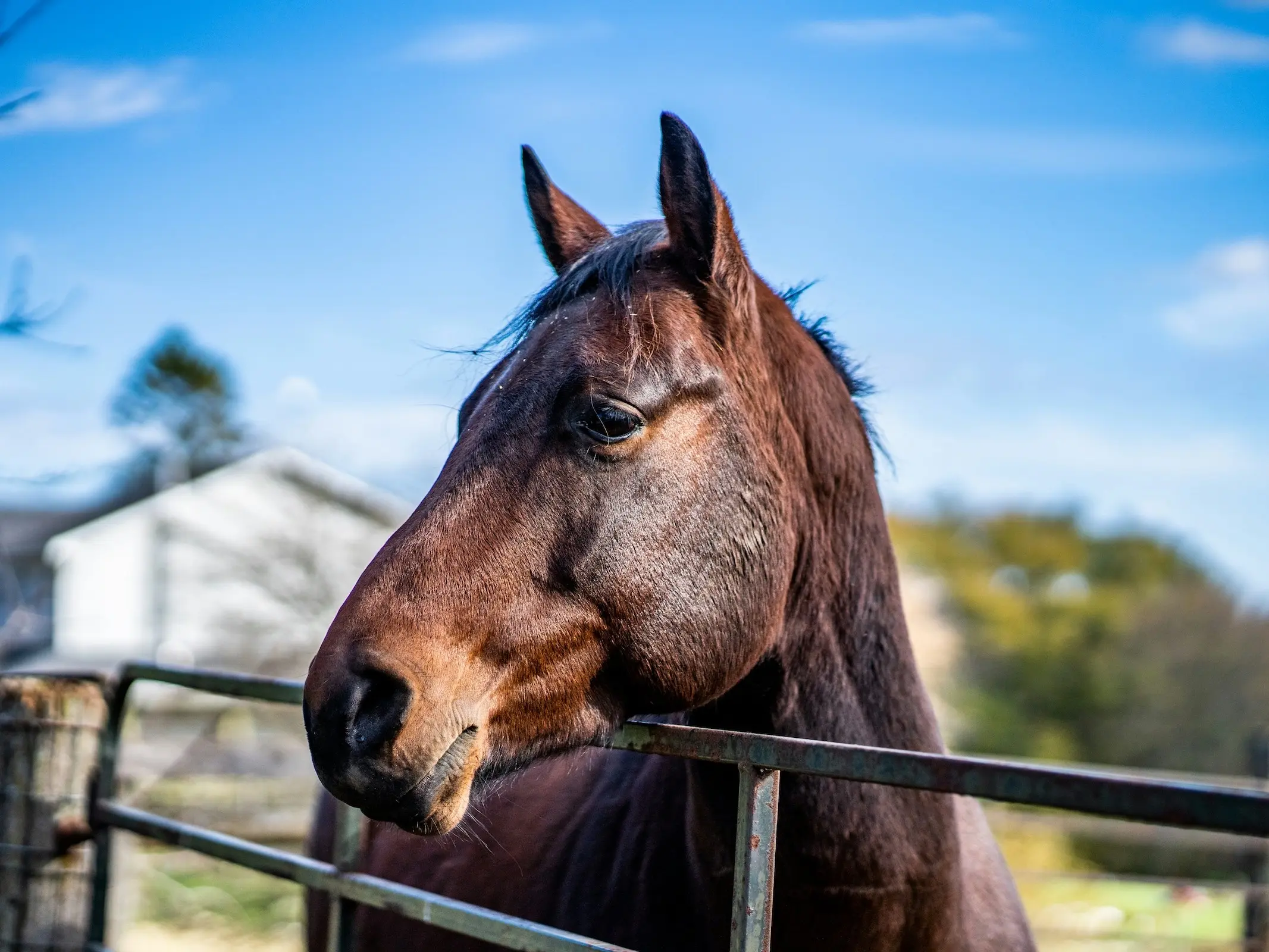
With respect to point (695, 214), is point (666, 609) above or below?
below

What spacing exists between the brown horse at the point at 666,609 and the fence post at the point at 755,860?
0.32 meters

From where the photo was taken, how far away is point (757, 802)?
66.4 inches

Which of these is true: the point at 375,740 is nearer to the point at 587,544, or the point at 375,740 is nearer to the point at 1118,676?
the point at 587,544

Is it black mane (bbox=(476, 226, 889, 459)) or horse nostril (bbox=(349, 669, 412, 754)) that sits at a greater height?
black mane (bbox=(476, 226, 889, 459))

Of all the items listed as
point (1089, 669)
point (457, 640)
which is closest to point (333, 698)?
point (457, 640)

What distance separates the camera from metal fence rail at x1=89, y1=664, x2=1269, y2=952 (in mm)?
1218

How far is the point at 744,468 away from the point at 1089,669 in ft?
63.9

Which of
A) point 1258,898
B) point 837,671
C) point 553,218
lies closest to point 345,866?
point 837,671

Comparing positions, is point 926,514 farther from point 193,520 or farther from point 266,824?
point 266,824

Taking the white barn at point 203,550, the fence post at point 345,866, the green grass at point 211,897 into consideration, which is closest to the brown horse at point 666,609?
the fence post at point 345,866

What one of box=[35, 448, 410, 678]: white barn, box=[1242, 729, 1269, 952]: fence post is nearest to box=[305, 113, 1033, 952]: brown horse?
box=[1242, 729, 1269, 952]: fence post

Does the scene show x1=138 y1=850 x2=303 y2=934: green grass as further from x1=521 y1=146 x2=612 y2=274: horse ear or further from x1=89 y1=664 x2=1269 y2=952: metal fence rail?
x1=521 y1=146 x2=612 y2=274: horse ear

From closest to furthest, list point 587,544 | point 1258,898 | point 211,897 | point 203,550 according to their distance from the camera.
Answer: point 587,544 → point 1258,898 → point 211,897 → point 203,550

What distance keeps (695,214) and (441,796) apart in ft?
4.02
